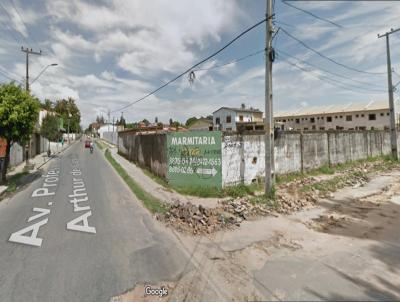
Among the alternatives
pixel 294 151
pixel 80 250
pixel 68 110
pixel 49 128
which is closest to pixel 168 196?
pixel 80 250

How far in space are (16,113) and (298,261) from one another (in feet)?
47.0

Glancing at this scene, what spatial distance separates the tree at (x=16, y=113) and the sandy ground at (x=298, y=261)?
1164cm

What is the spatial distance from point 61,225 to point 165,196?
14.2 feet

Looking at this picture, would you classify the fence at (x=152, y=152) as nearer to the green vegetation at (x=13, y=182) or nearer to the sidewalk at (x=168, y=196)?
the sidewalk at (x=168, y=196)

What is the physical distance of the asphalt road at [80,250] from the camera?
4.51 metres

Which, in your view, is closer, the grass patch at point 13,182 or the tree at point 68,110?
the grass patch at point 13,182

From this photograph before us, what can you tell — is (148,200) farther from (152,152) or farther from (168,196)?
(152,152)

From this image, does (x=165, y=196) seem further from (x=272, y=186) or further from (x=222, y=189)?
(x=272, y=186)

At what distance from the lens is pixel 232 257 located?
5.63m

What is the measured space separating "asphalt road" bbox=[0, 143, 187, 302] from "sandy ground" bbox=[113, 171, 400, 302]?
1.56 ft

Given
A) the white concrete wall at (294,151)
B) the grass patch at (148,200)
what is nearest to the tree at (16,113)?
the grass patch at (148,200)

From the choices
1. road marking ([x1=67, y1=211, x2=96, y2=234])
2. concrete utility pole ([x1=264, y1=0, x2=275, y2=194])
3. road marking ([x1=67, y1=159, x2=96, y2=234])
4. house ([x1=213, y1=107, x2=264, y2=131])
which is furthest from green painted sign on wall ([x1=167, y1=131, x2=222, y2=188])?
house ([x1=213, y1=107, x2=264, y2=131])

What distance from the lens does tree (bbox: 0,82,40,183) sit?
12.9m

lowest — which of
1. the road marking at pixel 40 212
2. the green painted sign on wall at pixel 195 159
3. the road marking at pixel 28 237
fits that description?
the road marking at pixel 28 237
